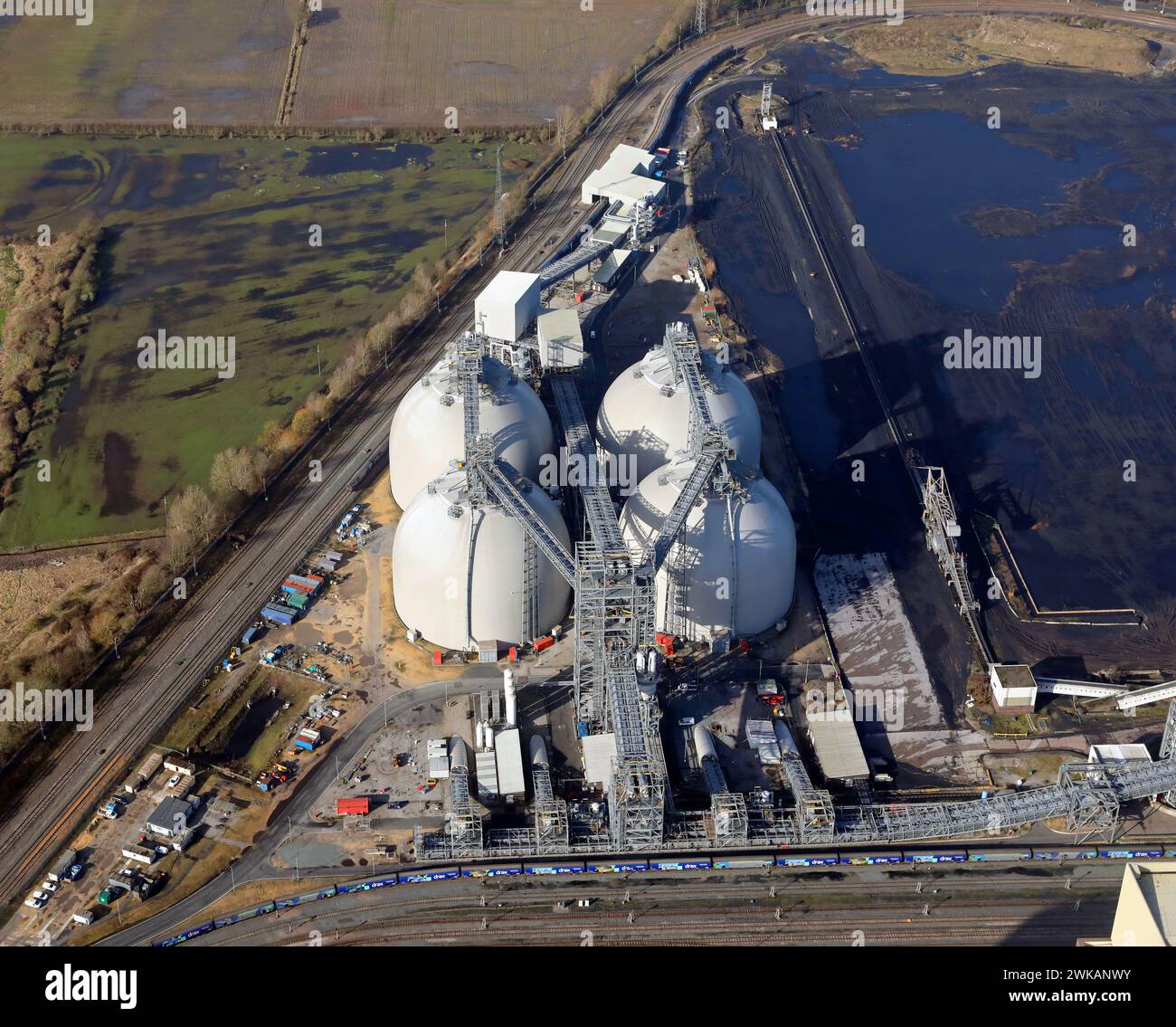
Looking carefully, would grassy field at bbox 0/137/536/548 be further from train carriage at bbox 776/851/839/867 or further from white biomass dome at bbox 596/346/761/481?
train carriage at bbox 776/851/839/867

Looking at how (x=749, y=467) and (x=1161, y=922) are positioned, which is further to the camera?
(x=749, y=467)

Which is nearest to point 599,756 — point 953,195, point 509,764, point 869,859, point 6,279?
point 509,764

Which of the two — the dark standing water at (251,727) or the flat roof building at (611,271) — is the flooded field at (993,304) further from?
the dark standing water at (251,727)

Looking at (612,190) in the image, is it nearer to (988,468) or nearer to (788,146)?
(788,146)

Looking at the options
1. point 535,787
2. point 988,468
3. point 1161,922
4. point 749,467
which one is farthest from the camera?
point 988,468

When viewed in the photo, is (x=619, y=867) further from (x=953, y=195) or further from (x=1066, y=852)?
(x=953, y=195)

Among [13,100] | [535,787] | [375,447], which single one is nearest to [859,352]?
[375,447]
